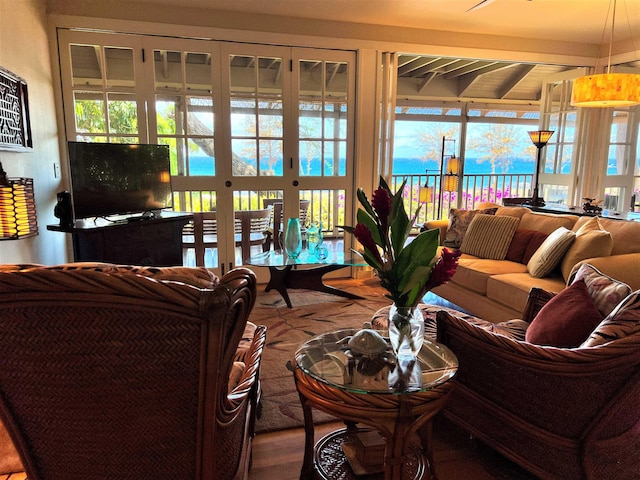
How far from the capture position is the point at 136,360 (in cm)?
96

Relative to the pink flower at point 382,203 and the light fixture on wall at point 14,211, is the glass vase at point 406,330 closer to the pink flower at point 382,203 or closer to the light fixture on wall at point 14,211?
the pink flower at point 382,203

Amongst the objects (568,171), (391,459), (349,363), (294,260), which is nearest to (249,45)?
(294,260)

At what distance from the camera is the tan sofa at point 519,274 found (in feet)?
8.32

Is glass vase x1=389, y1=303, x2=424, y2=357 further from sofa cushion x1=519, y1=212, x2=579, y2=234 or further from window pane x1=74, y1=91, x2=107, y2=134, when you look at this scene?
window pane x1=74, y1=91, x2=107, y2=134

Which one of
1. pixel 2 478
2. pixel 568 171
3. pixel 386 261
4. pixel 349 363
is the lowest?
pixel 2 478

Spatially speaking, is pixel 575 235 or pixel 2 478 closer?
pixel 2 478

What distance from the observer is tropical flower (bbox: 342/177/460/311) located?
52.5 inches

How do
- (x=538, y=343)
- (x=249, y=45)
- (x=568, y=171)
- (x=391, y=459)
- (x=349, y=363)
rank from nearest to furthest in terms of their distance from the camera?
(x=391, y=459)
(x=349, y=363)
(x=538, y=343)
(x=249, y=45)
(x=568, y=171)

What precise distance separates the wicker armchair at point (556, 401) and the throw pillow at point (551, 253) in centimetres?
154

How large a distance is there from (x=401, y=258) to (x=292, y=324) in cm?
201

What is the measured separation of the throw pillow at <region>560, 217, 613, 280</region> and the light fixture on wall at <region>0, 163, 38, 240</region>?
306cm

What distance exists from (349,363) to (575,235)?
2108 mm

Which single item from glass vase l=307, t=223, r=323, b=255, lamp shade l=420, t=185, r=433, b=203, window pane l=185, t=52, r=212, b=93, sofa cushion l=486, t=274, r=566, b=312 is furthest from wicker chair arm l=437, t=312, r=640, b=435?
lamp shade l=420, t=185, r=433, b=203

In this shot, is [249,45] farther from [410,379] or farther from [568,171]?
[568,171]
